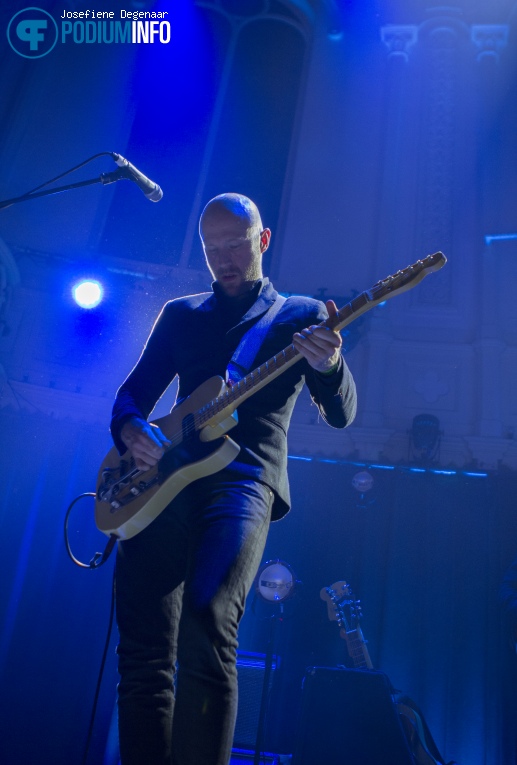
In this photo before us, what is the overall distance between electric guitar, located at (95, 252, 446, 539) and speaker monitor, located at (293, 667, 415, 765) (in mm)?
1881

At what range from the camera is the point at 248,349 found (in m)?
2.16

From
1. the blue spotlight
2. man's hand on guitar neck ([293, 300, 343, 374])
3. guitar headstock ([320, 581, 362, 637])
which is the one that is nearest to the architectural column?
guitar headstock ([320, 581, 362, 637])

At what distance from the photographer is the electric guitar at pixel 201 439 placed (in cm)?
188

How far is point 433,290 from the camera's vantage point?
729 cm

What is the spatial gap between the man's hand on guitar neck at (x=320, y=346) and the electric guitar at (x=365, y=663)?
8.51 ft

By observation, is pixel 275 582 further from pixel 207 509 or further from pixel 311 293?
pixel 311 293

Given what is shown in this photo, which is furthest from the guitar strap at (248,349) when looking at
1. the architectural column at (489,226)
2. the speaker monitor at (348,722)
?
the architectural column at (489,226)

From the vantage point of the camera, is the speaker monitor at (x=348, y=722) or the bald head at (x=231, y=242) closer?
Result: the bald head at (x=231, y=242)

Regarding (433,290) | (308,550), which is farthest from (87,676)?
(433,290)

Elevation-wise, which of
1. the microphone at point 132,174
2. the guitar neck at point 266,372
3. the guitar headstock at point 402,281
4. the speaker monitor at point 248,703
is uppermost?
the microphone at point 132,174

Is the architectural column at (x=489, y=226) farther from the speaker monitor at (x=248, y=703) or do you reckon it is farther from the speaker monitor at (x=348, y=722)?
the speaker monitor at (x=348, y=722)

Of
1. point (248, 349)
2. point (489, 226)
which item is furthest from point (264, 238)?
point (489, 226)

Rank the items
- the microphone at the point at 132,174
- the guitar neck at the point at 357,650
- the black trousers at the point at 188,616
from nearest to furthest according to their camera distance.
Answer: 1. the black trousers at the point at 188,616
2. the microphone at the point at 132,174
3. the guitar neck at the point at 357,650

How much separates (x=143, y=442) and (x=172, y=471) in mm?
202
